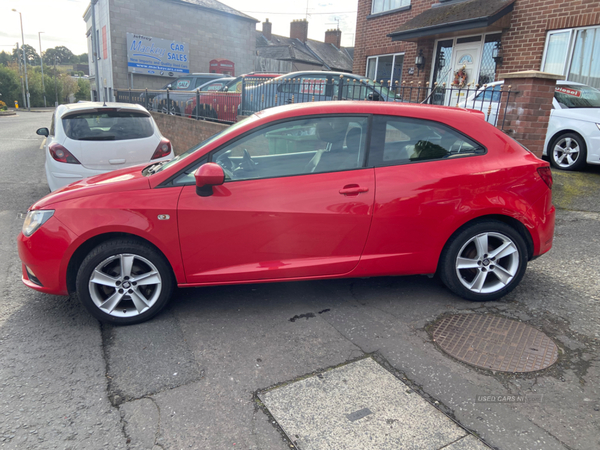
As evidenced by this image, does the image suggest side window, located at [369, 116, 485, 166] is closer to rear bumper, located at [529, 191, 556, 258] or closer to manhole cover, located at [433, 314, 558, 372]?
rear bumper, located at [529, 191, 556, 258]

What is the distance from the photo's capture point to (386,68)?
15.5m

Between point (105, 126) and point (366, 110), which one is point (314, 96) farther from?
point (366, 110)

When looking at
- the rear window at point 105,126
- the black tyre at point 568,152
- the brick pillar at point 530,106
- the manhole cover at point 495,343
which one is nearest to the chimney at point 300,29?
the black tyre at point 568,152

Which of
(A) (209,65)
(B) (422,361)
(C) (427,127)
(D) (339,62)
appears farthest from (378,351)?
(D) (339,62)

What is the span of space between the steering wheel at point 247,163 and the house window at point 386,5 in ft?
42.6

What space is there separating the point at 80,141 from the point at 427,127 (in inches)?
194

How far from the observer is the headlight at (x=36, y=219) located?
130 inches

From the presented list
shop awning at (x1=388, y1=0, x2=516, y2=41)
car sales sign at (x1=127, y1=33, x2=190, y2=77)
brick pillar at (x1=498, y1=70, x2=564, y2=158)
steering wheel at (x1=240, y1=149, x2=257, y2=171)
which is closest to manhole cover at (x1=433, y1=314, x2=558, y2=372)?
steering wheel at (x1=240, y1=149, x2=257, y2=171)

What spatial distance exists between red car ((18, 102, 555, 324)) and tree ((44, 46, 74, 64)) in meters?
162

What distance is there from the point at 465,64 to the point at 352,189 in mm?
10867

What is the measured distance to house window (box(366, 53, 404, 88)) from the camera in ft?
48.8

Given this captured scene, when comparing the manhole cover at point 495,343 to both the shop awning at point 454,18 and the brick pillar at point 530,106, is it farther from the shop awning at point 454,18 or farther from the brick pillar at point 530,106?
the shop awning at point 454,18

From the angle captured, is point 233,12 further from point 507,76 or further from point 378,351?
point 378,351

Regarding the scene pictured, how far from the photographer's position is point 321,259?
3.51 metres
